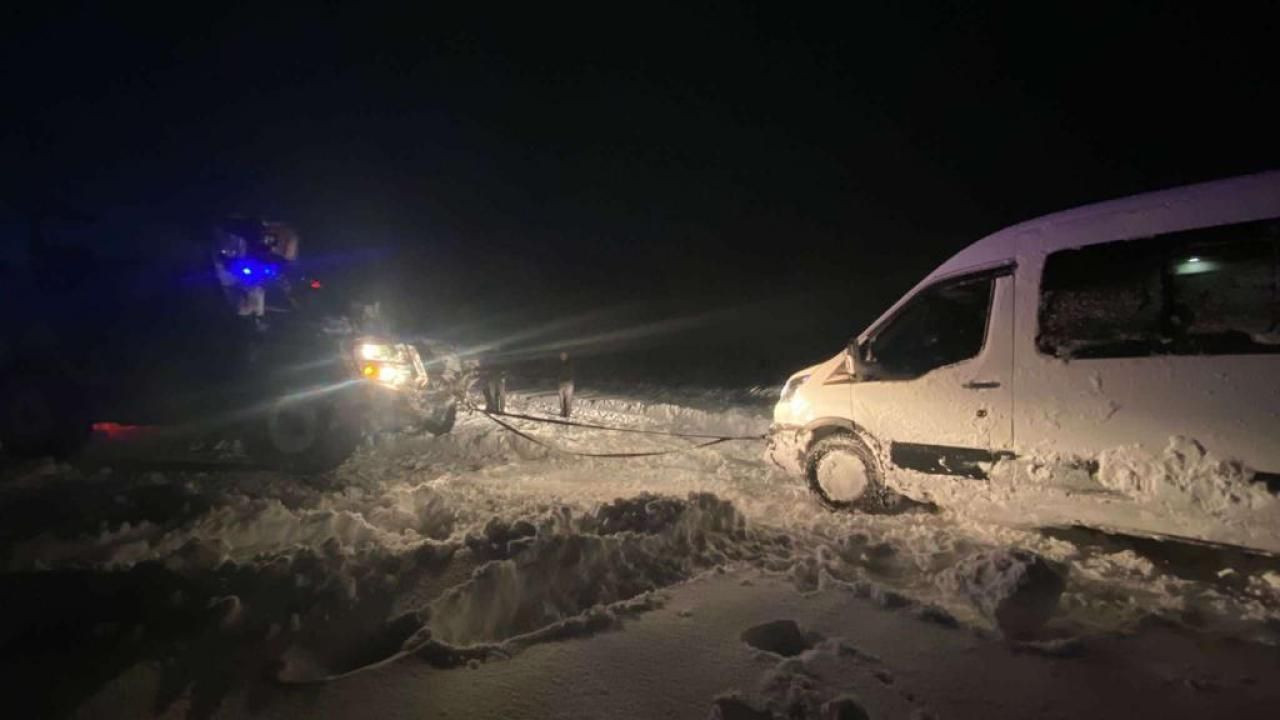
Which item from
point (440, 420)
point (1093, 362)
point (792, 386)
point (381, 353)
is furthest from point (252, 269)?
point (1093, 362)

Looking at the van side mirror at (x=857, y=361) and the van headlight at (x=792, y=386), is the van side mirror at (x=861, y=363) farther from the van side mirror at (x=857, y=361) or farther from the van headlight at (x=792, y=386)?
the van headlight at (x=792, y=386)

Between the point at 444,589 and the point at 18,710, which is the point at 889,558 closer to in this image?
the point at 444,589

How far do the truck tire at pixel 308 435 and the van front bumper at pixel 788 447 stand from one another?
4.57 metres

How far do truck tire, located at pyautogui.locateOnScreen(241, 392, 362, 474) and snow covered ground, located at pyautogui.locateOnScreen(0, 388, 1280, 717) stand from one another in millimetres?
1753

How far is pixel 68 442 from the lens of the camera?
796 cm

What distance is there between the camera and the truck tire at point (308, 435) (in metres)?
7.30

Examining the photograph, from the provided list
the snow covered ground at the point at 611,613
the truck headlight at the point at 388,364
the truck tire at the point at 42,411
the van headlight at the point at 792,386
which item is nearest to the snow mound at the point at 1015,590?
the snow covered ground at the point at 611,613

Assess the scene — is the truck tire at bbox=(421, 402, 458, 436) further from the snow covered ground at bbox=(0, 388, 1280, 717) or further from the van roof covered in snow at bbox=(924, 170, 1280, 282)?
the van roof covered in snow at bbox=(924, 170, 1280, 282)

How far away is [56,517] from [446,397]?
383 centimetres

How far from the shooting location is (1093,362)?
170 inches

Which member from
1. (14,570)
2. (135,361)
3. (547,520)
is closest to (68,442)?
(135,361)

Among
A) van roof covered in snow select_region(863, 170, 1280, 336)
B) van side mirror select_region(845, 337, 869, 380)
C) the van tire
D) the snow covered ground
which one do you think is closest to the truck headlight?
the snow covered ground

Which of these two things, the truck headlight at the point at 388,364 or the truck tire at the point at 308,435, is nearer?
the truck tire at the point at 308,435

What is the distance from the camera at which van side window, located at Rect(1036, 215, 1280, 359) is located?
3.80 metres
